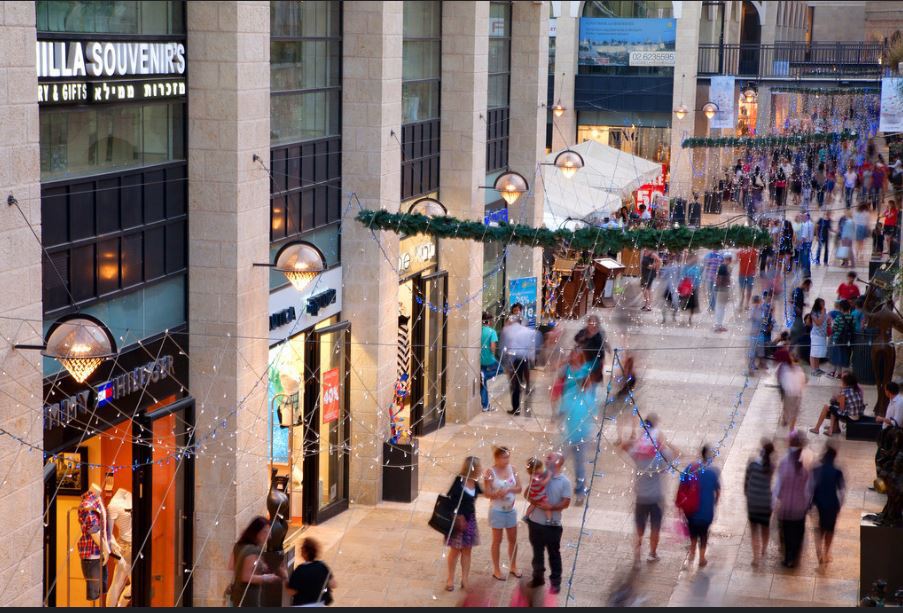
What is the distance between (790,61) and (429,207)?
1428 inches

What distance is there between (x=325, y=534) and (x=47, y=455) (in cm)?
539

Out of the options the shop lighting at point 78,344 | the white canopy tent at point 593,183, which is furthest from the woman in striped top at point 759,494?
the white canopy tent at point 593,183

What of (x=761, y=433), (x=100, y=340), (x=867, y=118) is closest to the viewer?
(x=100, y=340)

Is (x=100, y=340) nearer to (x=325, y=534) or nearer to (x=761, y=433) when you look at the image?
(x=325, y=534)

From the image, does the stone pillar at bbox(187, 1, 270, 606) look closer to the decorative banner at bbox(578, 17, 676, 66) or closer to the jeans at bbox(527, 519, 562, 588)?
the jeans at bbox(527, 519, 562, 588)

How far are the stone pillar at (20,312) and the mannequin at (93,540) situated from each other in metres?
1.37

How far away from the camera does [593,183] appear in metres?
30.5

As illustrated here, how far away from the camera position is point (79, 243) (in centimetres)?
1052

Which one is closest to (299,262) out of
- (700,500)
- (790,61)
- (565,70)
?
(700,500)

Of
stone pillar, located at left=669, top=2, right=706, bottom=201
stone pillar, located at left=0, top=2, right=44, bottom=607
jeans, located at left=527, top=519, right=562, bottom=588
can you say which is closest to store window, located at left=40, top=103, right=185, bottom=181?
stone pillar, located at left=0, top=2, right=44, bottom=607

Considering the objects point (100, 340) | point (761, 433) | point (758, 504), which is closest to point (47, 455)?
point (100, 340)

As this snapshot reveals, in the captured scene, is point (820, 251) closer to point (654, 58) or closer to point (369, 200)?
point (654, 58)

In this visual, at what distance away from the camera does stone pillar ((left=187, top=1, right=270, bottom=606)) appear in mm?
12391

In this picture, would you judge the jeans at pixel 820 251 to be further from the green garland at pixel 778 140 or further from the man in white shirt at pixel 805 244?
the green garland at pixel 778 140
